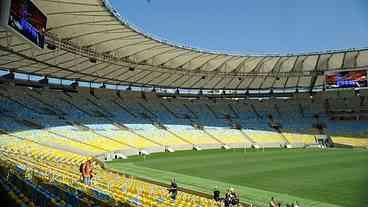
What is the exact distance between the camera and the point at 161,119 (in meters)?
57.1

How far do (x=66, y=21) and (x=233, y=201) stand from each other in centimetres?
1963

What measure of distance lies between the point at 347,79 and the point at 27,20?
38.8 meters

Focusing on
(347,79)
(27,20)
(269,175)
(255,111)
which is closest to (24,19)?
(27,20)

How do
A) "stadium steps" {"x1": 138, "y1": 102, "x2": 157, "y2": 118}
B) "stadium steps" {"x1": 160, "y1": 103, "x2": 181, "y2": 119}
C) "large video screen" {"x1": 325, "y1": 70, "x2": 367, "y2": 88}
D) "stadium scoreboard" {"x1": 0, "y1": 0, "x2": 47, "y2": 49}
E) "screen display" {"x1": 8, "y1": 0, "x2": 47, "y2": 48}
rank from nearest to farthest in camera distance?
"stadium scoreboard" {"x1": 0, "y1": 0, "x2": 47, "y2": 49} < "screen display" {"x1": 8, "y1": 0, "x2": 47, "y2": 48} < "large video screen" {"x1": 325, "y1": 70, "x2": 367, "y2": 88} < "stadium steps" {"x1": 138, "y1": 102, "x2": 157, "y2": 118} < "stadium steps" {"x1": 160, "y1": 103, "x2": 181, "y2": 119}

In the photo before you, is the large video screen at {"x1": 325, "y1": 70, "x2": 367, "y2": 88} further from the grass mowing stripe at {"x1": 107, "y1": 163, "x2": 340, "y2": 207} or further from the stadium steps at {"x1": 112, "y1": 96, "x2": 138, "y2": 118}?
the grass mowing stripe at {"x1": 107, "y1": 163, "x2": 340, "y2": 207}

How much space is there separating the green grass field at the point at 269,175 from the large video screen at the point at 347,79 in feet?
45.6

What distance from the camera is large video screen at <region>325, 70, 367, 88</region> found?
159 ft

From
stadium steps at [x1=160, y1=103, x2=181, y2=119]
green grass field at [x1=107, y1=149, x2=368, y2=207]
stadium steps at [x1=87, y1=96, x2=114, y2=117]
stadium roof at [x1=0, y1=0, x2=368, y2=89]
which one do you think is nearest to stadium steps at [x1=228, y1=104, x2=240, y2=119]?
stadium roof at [x1=0, y1=0, x2=368, y2=89]

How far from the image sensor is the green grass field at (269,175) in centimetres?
2105

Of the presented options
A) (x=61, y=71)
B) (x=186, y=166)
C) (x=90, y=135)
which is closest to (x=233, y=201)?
(x=186, y=166)

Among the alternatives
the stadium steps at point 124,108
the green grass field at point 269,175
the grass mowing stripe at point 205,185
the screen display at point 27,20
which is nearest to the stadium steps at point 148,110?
the stadium steps at point 124,108

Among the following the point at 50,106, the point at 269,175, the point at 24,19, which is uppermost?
the point at 24,19

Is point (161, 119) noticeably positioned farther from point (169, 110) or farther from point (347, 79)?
point (347, 79)

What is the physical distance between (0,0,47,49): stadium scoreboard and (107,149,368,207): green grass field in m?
11.7
